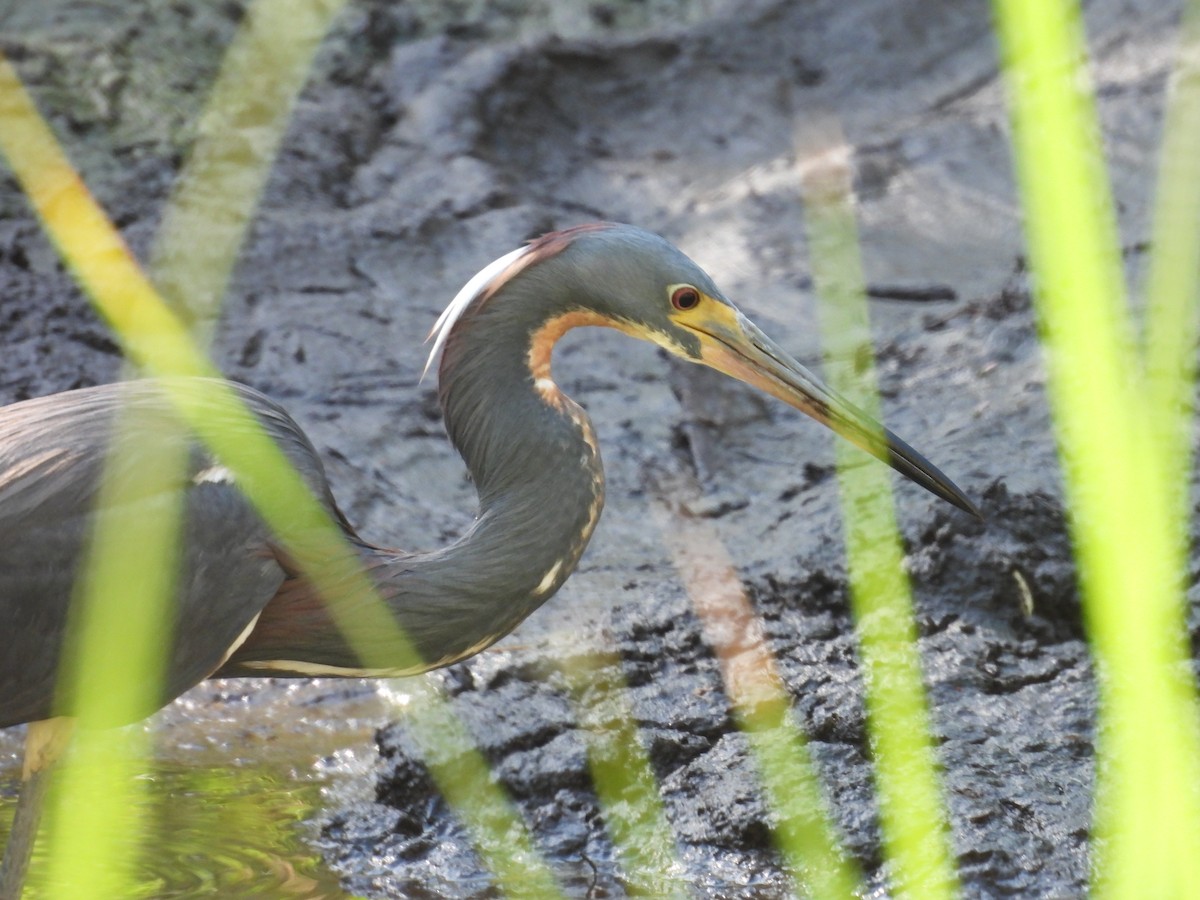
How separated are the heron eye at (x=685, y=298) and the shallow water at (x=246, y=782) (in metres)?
1.27

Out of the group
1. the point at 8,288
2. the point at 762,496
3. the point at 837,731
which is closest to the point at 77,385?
the point at 8,288

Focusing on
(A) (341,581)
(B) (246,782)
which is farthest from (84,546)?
(B) (246,782)

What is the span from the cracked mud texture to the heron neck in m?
0.51

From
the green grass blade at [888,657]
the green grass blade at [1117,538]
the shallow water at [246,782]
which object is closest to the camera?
the green grass blade at [1117,538]

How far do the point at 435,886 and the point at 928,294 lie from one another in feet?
11.0

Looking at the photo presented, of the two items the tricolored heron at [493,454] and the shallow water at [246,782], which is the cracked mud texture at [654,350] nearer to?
the shallow water at [246,782]

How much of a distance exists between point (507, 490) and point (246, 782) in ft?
3.74

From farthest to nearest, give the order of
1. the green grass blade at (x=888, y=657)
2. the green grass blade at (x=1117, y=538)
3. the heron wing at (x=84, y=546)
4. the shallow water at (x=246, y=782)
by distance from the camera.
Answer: the shallow water at (x=246, y=782) < the green grass blade at (x=888, y=657) < the heron wing at (x=84, y=546) < the green grass blade at (x=1117, y=538)

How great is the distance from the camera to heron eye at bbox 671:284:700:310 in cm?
312

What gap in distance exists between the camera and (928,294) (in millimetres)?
5965

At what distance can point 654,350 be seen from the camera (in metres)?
5.65

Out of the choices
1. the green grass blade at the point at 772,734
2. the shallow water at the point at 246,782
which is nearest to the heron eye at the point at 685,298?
the green grass blade at the point at 772,734

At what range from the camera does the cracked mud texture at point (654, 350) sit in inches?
134

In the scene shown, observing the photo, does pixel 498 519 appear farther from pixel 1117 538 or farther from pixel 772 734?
pixel 1117 538
